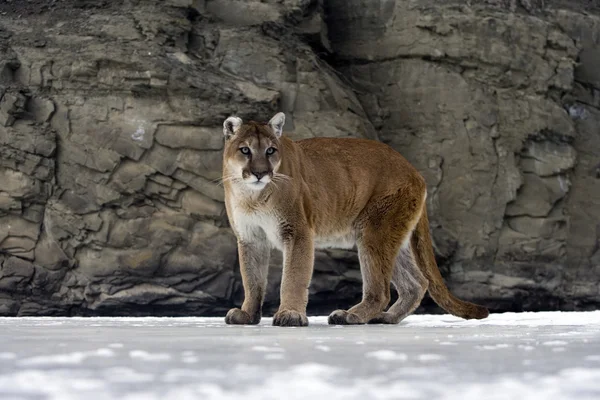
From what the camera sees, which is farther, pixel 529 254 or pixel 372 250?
pixel 529 254

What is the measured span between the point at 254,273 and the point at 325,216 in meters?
0.67

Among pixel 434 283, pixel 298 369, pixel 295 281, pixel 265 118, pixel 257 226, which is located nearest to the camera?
pixel 298 369

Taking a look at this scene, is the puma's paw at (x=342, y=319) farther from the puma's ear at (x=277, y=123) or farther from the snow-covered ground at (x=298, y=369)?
the snow-covered ground at (x=298, y=369)

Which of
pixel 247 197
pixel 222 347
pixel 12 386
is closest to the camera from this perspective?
pixel 12 386

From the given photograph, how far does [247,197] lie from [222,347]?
2718 mm

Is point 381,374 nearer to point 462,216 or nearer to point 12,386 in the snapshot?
point 12,386

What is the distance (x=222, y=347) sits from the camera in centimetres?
313

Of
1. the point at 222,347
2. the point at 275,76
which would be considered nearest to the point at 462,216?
the point at 275,76

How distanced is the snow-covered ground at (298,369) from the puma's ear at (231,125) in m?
2.71

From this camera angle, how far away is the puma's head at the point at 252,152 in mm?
5555

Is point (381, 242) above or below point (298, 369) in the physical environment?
above

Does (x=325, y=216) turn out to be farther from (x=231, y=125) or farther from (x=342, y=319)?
(x=231, y=125)

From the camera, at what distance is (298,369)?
2.41 m

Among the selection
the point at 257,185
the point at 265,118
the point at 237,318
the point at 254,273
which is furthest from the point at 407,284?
the point at 265,118
